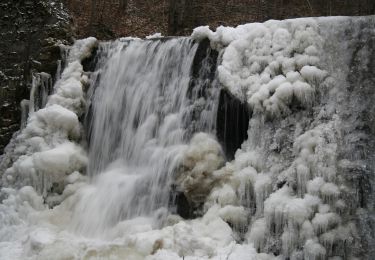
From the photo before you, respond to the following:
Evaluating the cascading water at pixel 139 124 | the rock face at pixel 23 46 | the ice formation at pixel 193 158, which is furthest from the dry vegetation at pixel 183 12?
the ice formation at pixel 193 158

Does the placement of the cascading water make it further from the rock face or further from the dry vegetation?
the dry vegetation

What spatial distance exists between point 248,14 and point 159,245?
10043 millimetres

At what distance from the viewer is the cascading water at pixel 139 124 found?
6773mm

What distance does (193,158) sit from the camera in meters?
6.63

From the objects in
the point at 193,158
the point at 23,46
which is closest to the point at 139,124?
the point at 193,158

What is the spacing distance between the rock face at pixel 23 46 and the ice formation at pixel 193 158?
0.48 meters

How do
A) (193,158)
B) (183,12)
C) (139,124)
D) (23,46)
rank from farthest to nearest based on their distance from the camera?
(183,12), (23,46), (139,124), (193,158)

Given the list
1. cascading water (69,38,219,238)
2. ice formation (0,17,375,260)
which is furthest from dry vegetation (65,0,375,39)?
ice formation (0,17,375,260)

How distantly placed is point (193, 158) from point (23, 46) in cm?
470

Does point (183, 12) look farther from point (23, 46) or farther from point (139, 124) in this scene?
point (139, 124)

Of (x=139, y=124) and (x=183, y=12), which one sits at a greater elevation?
(x=183, y=12)

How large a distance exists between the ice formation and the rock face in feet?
1.57

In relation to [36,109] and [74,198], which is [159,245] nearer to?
[74,198]

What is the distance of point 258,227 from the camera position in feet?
18.6
